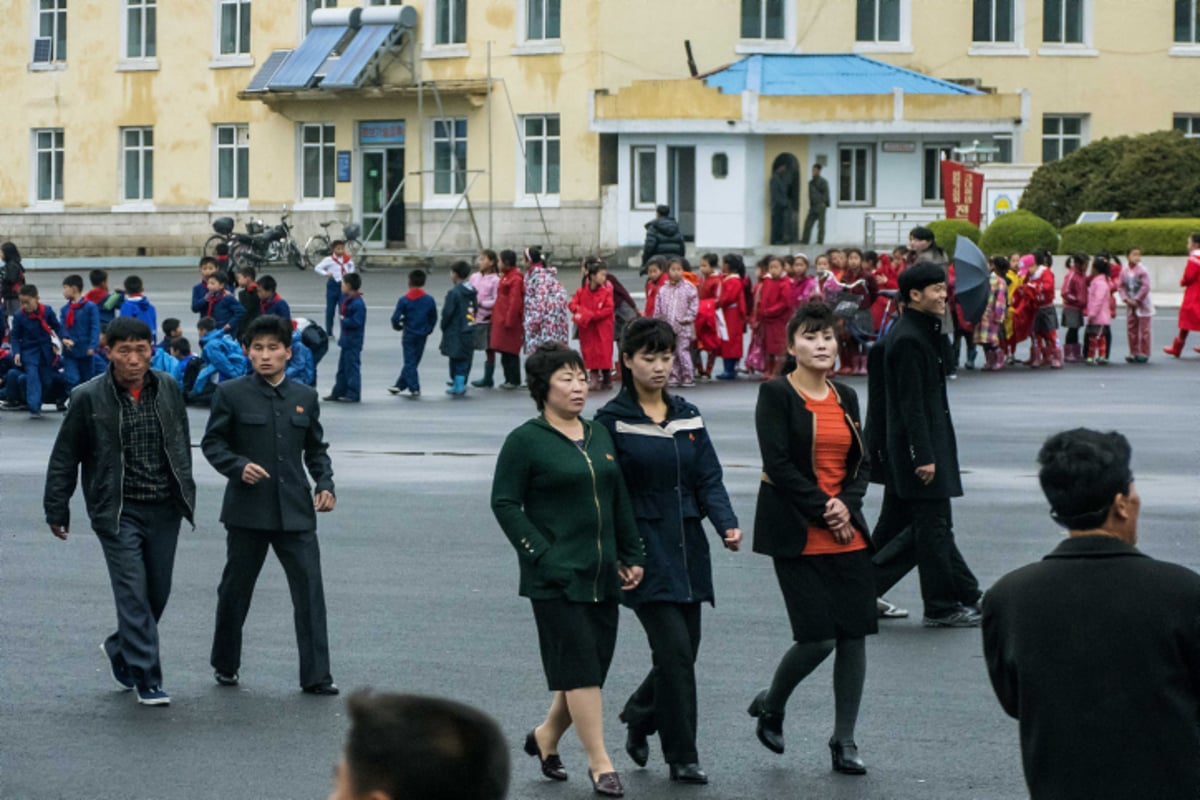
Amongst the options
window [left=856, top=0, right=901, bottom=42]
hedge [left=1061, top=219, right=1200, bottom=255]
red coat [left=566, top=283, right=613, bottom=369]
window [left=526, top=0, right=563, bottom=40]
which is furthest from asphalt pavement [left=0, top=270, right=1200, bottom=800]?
window [left=856, top=0, right=901, bottom=42]

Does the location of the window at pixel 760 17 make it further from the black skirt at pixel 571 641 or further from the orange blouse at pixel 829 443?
the black skirt at pixel 571 641

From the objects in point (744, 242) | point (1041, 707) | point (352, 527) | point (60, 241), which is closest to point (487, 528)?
point (352, 527)

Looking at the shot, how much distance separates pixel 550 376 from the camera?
23.6ft

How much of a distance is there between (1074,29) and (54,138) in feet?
95.7

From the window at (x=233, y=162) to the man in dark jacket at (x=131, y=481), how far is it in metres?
48.7

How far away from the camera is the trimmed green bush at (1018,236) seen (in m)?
37.5

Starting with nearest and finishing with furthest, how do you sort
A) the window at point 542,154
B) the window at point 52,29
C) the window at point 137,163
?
the window at point 542,154, the window at point 137,163, the window at point 52,29

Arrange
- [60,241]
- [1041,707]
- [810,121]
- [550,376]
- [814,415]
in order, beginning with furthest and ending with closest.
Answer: [60,241] < [810,121] < [814,415] < [550,376] < [1041,707]

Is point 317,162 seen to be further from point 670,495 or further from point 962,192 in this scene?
point 670,495

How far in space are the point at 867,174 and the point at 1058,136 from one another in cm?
643

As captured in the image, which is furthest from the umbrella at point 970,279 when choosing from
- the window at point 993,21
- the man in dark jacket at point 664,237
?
the window at point 993,21

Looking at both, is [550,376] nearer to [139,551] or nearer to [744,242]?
[139,551]

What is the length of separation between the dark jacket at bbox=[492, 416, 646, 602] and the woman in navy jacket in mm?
130

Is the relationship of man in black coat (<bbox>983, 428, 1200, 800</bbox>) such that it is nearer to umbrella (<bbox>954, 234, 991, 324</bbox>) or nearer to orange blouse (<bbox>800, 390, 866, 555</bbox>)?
orange blouse (<bbox>800, 390, 866, 555</bbox>)
